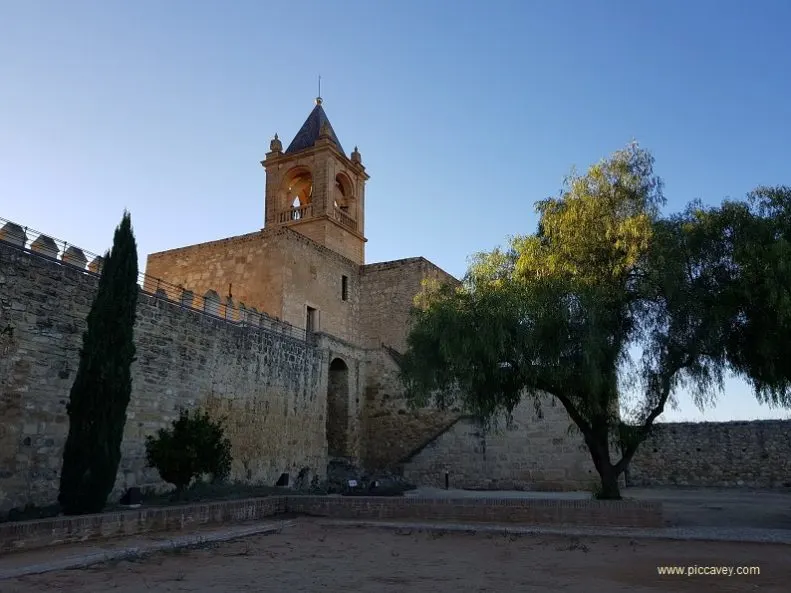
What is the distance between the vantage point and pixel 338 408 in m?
21.1

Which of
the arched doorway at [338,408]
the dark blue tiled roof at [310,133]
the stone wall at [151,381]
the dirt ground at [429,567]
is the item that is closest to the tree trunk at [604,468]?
the dirt ground at [429,567]

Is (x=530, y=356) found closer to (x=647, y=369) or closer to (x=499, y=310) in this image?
(x=499, y=310)

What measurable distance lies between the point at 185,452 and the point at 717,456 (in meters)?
16.0

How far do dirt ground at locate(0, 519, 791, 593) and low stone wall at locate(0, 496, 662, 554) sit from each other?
47.9 inches

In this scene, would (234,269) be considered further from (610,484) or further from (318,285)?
(610,484)

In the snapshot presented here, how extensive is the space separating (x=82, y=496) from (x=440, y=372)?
20.2 feet

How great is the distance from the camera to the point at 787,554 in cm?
763

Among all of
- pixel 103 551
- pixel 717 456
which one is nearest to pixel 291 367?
pixel 103 551

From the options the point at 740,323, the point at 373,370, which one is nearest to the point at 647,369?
the point at 740,323

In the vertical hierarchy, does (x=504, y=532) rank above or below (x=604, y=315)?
below

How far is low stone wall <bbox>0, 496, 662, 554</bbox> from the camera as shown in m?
7.76

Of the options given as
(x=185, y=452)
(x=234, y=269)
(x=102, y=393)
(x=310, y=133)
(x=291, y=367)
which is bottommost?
(x=185, y=452)

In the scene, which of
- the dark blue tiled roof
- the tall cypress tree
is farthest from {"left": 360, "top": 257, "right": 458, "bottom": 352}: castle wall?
the tall cypress tree

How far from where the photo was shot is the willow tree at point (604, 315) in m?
10.2
